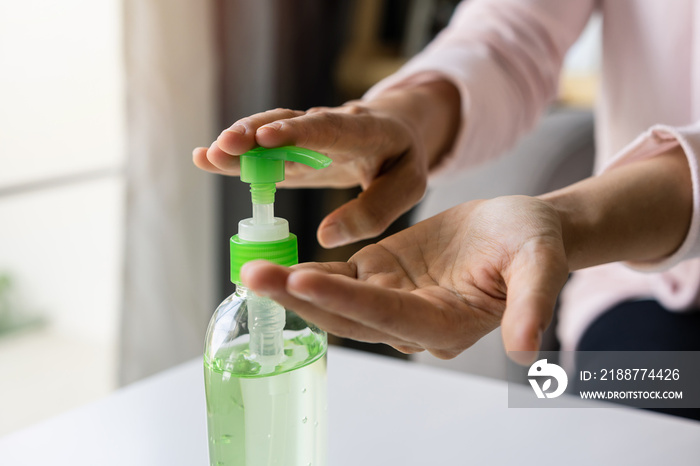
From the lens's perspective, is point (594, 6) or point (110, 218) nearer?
point (594, 6)

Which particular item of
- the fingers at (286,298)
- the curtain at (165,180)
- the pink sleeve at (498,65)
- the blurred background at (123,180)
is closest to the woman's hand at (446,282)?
the fingers at (286,298)

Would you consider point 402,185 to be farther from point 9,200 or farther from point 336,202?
point 336,202

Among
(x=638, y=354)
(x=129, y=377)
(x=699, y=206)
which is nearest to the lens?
(x=699, y=206)

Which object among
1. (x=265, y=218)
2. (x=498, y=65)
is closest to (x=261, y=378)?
(x=265, y=218)

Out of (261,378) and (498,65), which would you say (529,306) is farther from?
(498,65)

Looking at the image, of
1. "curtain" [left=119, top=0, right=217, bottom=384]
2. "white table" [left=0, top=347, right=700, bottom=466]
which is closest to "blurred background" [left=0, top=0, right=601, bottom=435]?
"curtain" [left=119, top=0, right=217, bottom=384]

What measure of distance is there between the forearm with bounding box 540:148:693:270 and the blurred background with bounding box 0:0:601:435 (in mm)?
346

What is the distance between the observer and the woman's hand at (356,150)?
0.42 m

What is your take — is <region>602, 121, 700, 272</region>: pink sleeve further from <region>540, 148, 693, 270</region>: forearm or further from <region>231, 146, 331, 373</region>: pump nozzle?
<region>231, 146, 331, 373</region>: pump nozzle

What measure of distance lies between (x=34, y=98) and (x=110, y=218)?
0.87ft

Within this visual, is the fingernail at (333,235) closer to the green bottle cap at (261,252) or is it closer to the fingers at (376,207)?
the fingers at (376,207)

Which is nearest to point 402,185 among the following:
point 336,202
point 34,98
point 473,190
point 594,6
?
point 473,190

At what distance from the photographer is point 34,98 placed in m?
1.01

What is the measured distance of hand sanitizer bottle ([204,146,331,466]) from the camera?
43cm
